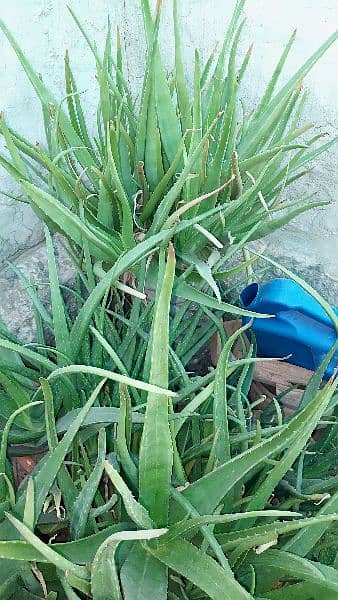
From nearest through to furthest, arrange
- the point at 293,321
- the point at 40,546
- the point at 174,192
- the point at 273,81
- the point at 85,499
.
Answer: the point at 40,546
the point at 85,499
the point at 174,192
the point at 273,81
the point at 293,321

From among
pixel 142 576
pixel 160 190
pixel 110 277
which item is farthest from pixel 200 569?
pixel 160 190

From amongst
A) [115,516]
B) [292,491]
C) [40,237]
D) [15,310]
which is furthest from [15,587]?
[40,237]

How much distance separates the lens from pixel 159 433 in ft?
1.46

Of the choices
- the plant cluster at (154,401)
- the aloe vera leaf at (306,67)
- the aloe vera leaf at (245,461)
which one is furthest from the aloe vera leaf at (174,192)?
the aloe vera leaf at (245,461)

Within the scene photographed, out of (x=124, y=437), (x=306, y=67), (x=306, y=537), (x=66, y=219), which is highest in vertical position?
(x=306, y=67)

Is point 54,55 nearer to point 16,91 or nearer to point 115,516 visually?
point 16,91

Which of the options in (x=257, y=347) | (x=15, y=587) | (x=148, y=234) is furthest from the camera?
(x=257, y=347)

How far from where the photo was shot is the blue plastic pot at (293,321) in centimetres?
86

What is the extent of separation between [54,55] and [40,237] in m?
0.23

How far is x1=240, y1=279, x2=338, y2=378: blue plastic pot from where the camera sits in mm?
860

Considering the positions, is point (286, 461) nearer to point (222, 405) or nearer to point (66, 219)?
point (222, 405)

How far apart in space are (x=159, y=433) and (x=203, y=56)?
63 cm

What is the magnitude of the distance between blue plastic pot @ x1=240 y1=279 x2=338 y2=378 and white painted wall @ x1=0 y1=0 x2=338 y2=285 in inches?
4.6

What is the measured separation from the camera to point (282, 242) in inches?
38.8
